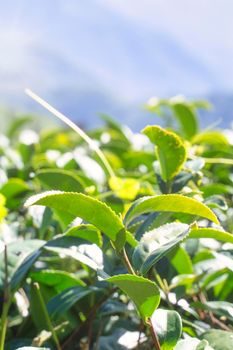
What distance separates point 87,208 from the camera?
0.67 metres

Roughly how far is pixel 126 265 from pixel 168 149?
25 centimetres

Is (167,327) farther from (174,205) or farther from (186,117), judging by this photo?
(186,117)

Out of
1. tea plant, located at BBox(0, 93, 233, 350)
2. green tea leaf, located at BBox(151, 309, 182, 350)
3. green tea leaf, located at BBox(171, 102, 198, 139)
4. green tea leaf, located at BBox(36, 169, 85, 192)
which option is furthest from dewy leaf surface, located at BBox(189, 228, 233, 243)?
green tea leaf, located at BBox(171, 102, 198, 139)

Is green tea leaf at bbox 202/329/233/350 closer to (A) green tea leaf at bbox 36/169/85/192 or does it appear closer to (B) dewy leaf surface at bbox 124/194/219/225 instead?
(B) dewy leaf surface at bbox 124/194/219/225

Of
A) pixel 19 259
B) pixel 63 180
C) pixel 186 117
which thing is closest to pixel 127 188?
pixel 63 180

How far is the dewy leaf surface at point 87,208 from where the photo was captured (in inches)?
26.0

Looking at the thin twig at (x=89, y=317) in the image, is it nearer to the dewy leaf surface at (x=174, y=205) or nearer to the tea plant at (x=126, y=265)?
the tea plant at (x=126, y=265)

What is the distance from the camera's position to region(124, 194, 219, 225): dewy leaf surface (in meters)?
0.68

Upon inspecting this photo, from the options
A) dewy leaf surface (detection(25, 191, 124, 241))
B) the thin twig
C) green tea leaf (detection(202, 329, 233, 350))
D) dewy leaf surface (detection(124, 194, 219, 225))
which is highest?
dewy leaf surface (detection(124, 194, 219, 225))

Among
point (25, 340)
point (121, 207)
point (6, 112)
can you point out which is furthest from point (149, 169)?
point (6, 112)

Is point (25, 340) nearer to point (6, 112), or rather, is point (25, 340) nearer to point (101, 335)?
point (101, 335)

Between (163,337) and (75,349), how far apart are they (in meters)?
0.28

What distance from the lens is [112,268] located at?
945mm

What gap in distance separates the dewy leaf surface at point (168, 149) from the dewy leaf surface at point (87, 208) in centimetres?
19
